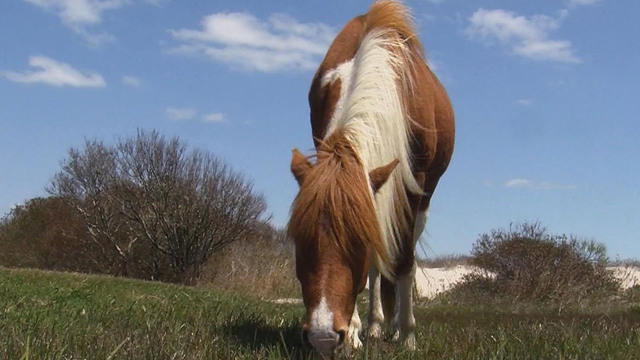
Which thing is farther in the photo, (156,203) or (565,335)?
(156,203)

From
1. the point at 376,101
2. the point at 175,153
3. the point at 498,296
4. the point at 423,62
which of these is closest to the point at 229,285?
the point at 175,153

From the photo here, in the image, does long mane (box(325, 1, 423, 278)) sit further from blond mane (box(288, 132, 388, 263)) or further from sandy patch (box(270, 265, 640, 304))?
sandy patch (box(270, 265, 640, 304))

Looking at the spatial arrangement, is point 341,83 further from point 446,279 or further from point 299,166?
point 446,279

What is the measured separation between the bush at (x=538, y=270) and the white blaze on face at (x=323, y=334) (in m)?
13.7

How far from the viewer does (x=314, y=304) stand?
374 cm

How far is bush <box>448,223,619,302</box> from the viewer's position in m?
16.8

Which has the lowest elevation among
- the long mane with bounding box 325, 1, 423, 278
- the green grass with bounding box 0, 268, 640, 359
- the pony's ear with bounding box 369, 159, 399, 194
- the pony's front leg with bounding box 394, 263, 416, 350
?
the green grass with bounding box 0, 268, 640, 359

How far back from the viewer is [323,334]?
3.61 meters

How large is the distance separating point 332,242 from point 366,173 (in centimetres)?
55

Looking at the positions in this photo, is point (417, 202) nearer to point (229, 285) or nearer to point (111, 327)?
point (111, 327)

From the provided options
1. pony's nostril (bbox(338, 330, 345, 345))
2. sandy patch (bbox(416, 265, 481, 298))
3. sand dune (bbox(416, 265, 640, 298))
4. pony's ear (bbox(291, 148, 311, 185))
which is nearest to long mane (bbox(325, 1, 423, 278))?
pony's ear (bbox(291, 148, 311, 185))

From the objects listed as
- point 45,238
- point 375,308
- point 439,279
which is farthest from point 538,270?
point 45,238

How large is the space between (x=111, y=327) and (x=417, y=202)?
2474 millimetres

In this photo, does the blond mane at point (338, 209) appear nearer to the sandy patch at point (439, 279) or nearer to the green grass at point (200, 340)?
the green grass at point (200, 340)
